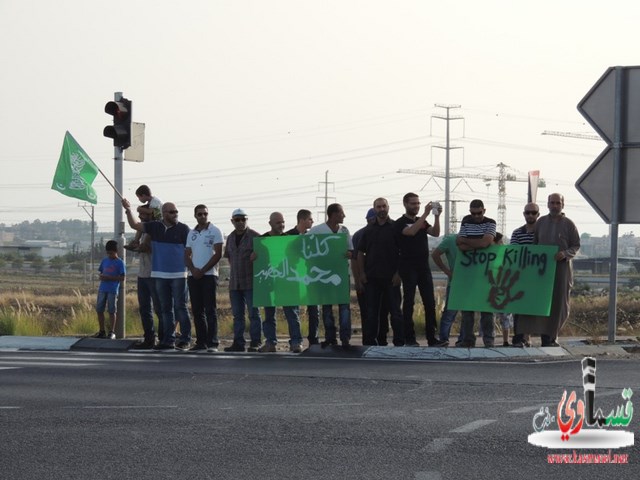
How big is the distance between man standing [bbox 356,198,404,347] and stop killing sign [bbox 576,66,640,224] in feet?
9.87

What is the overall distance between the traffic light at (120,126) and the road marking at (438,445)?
35.6 ft

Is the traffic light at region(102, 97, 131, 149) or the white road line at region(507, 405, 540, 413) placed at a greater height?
the traffic light at region(102, 97, 131, 149)

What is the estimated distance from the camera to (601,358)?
49.0 feet

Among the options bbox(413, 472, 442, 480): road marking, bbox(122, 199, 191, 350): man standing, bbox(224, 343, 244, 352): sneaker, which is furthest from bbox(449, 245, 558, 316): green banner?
bbox(413, 472, 442, 480): road marking

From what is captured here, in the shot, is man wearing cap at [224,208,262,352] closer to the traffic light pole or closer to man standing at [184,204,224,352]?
man standing at [184,204,224,352]

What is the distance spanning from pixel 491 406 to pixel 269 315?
23.4 ft

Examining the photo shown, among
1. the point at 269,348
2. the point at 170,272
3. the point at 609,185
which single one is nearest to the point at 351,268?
the point at 269,348

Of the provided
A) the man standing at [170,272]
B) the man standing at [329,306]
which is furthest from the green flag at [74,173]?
the man standing at [329,306]

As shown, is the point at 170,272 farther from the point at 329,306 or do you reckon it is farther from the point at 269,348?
the point at 329,306

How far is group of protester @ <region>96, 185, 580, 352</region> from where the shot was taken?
16422mm

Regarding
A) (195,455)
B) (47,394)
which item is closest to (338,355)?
(47,394)

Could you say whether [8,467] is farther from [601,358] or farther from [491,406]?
[601,358]

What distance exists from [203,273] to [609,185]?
576cm

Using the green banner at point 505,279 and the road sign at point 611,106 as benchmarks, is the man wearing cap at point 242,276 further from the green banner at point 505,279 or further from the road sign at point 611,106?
the road sign at point 611,106
